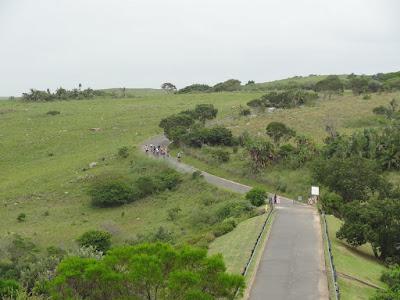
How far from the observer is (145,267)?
13.8m

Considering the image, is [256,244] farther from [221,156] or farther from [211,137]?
[211,137]

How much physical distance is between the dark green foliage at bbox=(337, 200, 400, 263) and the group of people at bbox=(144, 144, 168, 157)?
102 feet

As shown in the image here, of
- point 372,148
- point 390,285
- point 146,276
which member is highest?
point 146,276

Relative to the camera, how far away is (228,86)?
12794cm

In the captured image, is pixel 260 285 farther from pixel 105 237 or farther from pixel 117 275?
pixel 105 237

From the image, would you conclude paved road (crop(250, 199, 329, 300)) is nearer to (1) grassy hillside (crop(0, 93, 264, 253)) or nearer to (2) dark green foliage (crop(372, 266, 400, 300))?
(2) dark green foliage (crop(372, 266, 400, 300))

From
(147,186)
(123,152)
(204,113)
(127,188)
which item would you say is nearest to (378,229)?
(147,186)

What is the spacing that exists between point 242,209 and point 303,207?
4307mm

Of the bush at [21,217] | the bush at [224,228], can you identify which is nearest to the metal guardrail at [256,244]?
the bush at [224,228]

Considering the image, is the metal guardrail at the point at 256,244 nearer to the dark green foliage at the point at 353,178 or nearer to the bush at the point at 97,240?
the dark green foliage at the point at 353,178

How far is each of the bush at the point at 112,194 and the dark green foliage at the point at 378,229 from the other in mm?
21401

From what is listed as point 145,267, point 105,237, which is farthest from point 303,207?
point 145,267

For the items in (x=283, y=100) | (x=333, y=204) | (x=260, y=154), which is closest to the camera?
(x=333, y=204)

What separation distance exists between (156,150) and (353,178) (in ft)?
86.6
